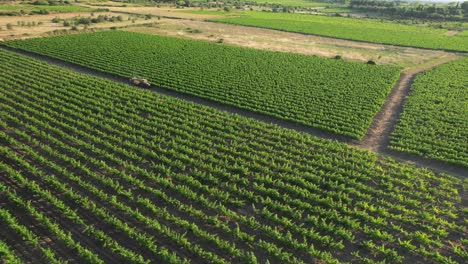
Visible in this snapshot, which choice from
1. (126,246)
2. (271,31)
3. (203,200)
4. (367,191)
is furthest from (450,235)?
(271,31)

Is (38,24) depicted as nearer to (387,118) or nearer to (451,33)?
(387,118)

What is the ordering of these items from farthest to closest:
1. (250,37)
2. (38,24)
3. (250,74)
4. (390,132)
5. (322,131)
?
(250,37), (38,24), (250,74), (390,132), (322,131)

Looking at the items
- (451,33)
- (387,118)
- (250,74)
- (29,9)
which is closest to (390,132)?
(387,118)

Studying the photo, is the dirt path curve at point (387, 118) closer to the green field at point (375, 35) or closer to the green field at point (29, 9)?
the green field at point (375, 35)

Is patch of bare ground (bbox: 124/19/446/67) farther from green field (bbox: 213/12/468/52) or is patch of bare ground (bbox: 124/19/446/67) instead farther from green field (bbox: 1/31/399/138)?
green field (bbox: 1/31/399/138)

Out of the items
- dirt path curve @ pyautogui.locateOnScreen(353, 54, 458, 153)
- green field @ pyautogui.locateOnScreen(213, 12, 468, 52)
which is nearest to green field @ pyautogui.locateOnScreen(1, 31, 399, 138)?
dirt path curve @ pyautogui.locateOnScreen(353, 54, 458, 153)

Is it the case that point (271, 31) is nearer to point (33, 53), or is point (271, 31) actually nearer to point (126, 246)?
point (33, 53)

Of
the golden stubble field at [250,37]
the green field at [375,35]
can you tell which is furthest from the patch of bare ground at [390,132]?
the green field at [375,35]
